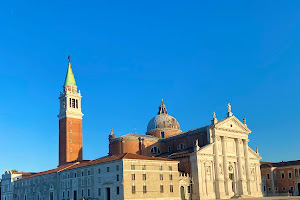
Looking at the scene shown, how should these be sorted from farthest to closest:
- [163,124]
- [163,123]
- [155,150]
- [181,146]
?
[163,123] → [163,124] → [155,150] → [181,146]

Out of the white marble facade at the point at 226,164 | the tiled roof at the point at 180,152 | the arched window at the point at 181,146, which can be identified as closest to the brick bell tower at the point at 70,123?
the tiled roof at the point at 180,152

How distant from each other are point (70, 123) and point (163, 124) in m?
19.9

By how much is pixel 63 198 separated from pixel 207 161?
81.5 feet

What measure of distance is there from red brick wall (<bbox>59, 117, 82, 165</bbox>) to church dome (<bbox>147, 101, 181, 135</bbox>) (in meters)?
15.2

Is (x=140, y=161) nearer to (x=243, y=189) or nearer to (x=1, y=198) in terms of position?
(x=243, y=189)

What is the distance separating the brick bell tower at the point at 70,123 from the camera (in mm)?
82812

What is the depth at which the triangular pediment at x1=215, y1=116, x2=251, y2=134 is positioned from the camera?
68.3 meters

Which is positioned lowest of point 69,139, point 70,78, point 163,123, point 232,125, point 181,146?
point 181,146

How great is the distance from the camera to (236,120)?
71500 mm

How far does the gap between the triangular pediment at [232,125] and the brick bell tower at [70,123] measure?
32.3 metres

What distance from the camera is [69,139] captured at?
83.4 meters

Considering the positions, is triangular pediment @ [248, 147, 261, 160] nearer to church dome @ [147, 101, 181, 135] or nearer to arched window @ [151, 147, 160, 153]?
church dome @ [147, 101, 181, 135]

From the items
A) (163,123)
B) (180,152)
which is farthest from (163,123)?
(180,152)

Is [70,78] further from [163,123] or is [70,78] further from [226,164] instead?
[226,164]
